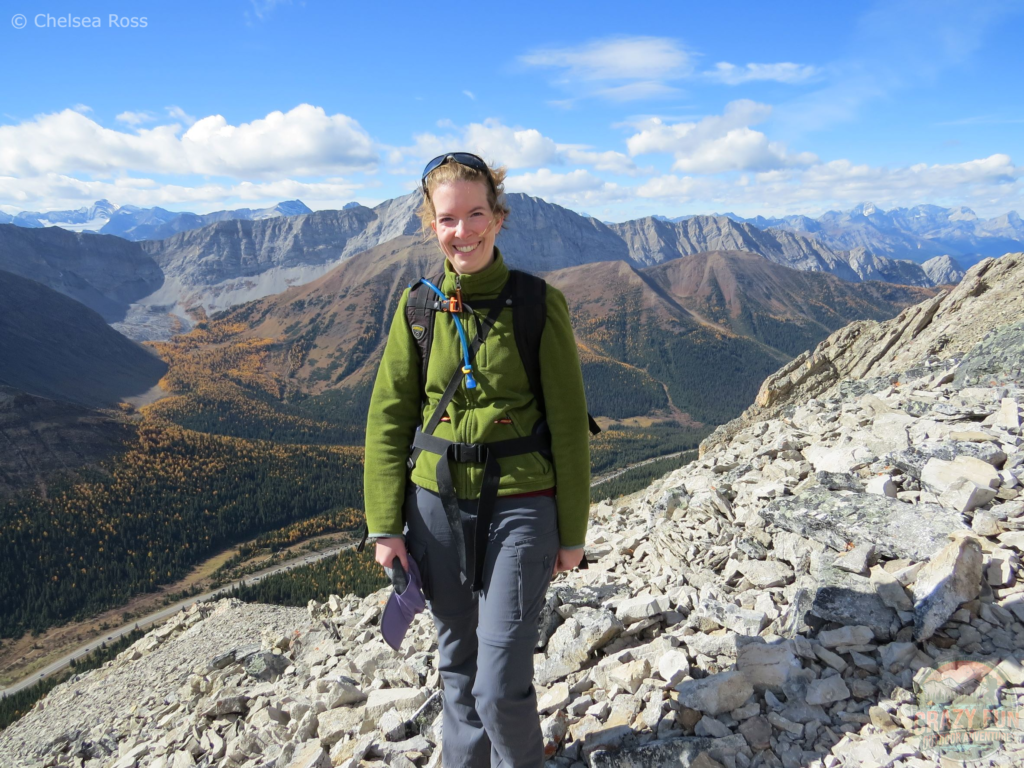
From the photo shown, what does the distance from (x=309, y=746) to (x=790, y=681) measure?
510 cm

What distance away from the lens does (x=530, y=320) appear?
13.2ft

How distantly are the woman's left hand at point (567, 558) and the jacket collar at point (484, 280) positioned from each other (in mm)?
1975

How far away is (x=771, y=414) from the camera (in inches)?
931

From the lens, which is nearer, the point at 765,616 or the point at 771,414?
the point at 765,616

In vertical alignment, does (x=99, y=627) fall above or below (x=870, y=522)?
below

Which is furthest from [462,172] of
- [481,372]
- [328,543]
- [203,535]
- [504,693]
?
[203,535]

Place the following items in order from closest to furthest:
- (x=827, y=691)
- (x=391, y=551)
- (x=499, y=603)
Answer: (x=499, y=603), (x=391, y=551), (x=827, y=691)

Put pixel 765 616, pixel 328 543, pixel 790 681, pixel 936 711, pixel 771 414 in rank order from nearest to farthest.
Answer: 1. pixel 936 711
2. pixel 790 681
3. pixel 765 616
4. pixel 771 414
5. pixel 328 543

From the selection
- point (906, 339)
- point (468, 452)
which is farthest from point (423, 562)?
point (906, 339)

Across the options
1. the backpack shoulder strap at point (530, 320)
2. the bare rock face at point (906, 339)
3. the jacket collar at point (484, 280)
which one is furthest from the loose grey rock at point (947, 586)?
the bare rock face at point (906, 339)

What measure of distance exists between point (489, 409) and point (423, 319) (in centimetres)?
87

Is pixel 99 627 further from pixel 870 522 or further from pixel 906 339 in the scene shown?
pixel 870 522

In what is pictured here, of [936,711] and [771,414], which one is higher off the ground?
[936,711]

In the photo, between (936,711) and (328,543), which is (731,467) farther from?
(328,543)
